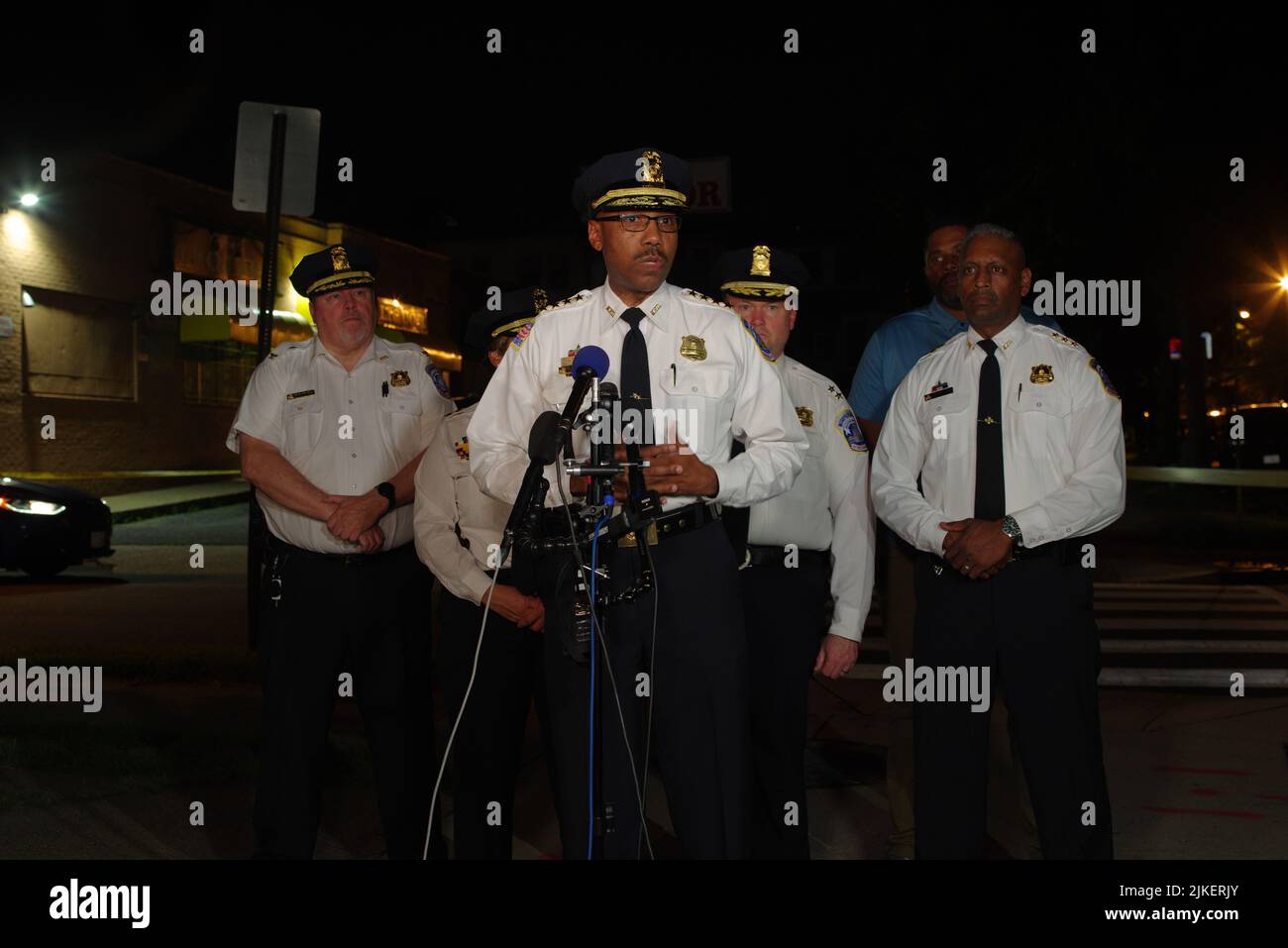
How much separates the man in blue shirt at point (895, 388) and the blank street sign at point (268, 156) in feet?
11.7

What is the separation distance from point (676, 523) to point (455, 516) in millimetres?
1494

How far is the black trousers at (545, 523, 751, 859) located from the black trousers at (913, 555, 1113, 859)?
996 millimetres

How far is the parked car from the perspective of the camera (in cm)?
1343

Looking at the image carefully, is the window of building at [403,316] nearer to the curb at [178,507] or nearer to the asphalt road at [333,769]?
the curb at [178,507]

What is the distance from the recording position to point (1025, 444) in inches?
161

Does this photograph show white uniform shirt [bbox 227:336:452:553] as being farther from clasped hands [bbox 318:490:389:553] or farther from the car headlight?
the car headlight

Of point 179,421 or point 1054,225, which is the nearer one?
point 1054,225

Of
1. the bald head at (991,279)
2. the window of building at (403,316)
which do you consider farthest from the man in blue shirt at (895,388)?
the window of building at (403,316)

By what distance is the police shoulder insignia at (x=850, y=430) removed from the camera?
4.66 metres

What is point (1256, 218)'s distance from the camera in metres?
21.0

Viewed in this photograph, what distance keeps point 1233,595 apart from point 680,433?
11482 millimetres

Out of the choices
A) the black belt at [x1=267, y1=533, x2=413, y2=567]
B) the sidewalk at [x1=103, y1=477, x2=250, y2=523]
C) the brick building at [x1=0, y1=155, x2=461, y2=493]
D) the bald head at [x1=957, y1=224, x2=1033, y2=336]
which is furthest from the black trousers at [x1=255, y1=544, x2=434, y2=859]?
the brick building at [x1=0, y1=155, x2=461, y2=493]
